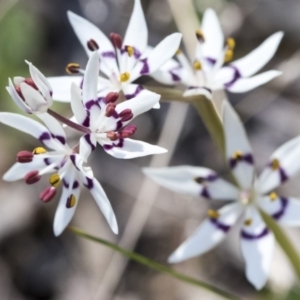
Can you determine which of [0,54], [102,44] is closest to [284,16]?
[0,54]

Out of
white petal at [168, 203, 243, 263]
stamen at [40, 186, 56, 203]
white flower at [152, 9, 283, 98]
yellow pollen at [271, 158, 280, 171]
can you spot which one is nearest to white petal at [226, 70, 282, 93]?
white flower at [152, 9, 283, 98]

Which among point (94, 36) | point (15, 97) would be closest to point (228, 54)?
point (94, 36)

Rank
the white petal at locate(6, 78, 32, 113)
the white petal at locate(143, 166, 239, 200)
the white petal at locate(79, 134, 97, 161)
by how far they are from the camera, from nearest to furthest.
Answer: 1. the white petal at locate(6, 78, 32, 113)
2. the white petal at locate(79, 134, 97, 161)
3. the white petal at locate(143, 166, 239, 200)

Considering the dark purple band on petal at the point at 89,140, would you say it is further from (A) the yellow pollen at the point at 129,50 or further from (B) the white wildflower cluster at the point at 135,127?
(A) the yellow pollen at the point at 129,50

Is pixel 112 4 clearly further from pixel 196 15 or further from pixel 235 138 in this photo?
pixel 235 138

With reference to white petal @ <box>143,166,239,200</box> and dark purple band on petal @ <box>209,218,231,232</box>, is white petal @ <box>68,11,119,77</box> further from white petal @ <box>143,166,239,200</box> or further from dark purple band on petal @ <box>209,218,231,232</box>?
dark purple band on petal @ <box>209,218,231,232</box>

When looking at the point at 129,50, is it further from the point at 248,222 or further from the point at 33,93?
the point at 248,222
